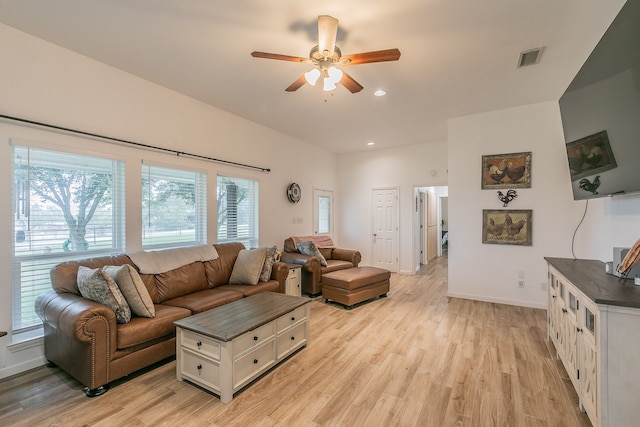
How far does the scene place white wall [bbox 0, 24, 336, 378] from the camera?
231 centimetres

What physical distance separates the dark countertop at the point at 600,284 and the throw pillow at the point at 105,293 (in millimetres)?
3146

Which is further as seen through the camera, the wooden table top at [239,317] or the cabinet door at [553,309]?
the cabinet door at [553,309]

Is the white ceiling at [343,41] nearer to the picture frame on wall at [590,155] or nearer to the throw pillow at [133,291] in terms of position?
the picture frame on wall at [590,155]

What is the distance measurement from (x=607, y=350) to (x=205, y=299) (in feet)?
9.98

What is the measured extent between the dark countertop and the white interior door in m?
3.83

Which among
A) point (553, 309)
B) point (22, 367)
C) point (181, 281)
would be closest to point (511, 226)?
point (553, 309)

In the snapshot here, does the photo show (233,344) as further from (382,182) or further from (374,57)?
(382,182)

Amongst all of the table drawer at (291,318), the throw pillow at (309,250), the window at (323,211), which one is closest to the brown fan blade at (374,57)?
the table drawer at (291,318)

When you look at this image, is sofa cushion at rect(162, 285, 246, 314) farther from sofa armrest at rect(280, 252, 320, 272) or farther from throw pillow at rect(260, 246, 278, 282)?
sofa armrest at rect(280, 252, 320, 272)

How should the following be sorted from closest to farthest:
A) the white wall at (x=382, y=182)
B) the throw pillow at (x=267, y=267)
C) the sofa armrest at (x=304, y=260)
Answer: the throw pillow at (x=267, y=267), the sofa armrest at (x=304, y=260), the white wall at (x=382, y=182)

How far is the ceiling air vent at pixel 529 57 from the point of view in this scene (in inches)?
102

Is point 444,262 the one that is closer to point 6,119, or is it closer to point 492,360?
point 492,360

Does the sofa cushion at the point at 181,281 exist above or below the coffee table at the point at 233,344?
above

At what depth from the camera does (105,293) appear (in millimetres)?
2186
